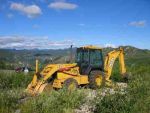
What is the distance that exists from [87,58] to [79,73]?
1.02m

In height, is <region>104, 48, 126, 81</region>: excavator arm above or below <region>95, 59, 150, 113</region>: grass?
above

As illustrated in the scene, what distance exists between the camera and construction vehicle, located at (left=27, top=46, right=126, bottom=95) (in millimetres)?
19641

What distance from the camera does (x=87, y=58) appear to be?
2142 centimetres

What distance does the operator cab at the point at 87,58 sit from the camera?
21.4 m

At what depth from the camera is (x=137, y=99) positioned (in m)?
12.8

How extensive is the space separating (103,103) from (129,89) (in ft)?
5.07

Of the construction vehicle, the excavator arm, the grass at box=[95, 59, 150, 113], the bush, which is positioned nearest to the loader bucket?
the construction vehicle

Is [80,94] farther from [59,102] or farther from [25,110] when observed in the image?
[25,110]

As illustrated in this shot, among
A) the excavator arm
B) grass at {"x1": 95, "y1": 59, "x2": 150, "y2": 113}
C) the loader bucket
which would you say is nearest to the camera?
grass at {"x1": 95, "y1": 59, "x2": 150, "y2": 113}

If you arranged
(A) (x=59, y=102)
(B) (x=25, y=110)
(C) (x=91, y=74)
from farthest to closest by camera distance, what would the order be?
1. (C) (x=91, y=74)
2. (A) (x=59, y=102)
3. (B) (x=25, y=110)

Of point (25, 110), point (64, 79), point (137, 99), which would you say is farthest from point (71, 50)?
point (25, 110)

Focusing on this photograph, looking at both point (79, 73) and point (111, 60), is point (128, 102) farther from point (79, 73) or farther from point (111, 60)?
point (111, 60)

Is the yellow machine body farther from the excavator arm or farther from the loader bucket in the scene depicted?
the excavator arm

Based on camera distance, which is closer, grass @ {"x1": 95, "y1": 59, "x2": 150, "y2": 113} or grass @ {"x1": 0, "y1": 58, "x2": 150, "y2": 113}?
grass @ {"x1": 0, "y1": 58, "x2": 150, "y2": 113}
